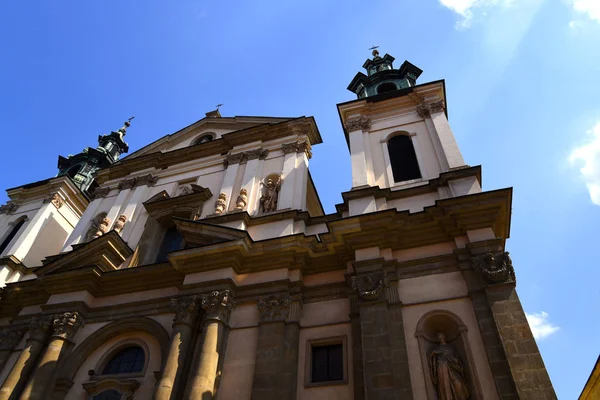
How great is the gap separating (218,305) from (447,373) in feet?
18.4

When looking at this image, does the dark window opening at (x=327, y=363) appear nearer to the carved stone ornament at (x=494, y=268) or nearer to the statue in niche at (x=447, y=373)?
the statue in niche at (x=447, y=373)

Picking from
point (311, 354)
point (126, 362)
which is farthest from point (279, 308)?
point (126, 362)

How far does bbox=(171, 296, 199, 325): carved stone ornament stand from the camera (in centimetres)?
1097

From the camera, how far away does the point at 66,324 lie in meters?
12.2

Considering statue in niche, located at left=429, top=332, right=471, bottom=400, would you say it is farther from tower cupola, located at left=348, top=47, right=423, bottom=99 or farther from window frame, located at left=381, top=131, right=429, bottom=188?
tower cupola, located at left=348, top=47, right=423, bottom=99

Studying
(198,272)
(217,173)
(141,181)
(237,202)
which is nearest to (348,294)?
(198,272)

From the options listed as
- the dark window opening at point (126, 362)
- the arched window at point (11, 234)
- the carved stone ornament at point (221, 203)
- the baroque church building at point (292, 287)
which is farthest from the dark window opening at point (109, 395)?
the arched window at point (11, 234)

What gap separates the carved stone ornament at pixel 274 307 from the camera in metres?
10.6

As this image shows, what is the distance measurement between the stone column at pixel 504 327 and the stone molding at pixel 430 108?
6304 millimetres

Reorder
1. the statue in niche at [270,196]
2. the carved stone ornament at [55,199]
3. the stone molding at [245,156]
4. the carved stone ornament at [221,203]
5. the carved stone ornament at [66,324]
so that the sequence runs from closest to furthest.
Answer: the carved stone ornament at [66,324] < the statue in niche at [270,196] < the carved stone ornament at [221,203] < the stone molding at [245,156] < the carved stone ornament at [55,199]

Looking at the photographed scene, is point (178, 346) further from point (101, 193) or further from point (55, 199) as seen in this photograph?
point (55, 199)

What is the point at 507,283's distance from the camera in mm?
9250

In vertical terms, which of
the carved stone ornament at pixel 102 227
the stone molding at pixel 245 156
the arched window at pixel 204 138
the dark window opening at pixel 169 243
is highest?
the arched window at pixel 204 138

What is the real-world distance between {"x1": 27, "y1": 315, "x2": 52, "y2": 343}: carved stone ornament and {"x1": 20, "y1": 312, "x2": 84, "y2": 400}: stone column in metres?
0.22
